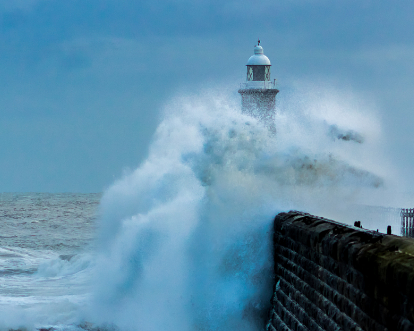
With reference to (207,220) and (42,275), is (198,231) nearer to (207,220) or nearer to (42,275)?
(207,220)

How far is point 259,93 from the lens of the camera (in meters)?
26.8

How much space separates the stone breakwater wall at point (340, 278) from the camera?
5.18m

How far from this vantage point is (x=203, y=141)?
16141mm

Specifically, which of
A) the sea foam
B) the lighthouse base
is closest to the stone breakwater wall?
the sea foam

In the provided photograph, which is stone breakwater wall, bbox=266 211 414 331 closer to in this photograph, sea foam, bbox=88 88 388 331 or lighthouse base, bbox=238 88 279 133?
sea foam, bbox=88 88 388 331

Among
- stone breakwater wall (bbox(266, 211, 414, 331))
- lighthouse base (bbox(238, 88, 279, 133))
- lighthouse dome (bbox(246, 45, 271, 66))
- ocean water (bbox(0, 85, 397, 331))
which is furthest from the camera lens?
lighthouse dome (bbox(246, 45, 271, 66))

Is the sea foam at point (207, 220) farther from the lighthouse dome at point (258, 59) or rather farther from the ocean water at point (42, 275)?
the lighthouse dome at point (258, 59)

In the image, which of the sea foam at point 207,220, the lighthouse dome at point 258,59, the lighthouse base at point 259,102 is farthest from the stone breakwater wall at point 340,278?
the lighthouse dome at point 258,59

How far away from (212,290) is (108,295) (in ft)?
12.2

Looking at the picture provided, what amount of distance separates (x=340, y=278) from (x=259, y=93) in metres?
20.4

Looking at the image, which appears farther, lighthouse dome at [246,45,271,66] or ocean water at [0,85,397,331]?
lighthouse dome at [246,45,271,66]

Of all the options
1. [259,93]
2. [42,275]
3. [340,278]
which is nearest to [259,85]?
[259,93]

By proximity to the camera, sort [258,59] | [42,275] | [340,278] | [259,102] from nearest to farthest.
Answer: [340,278], [42,275], [259,102], [258,59]

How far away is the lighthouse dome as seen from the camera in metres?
27.5
